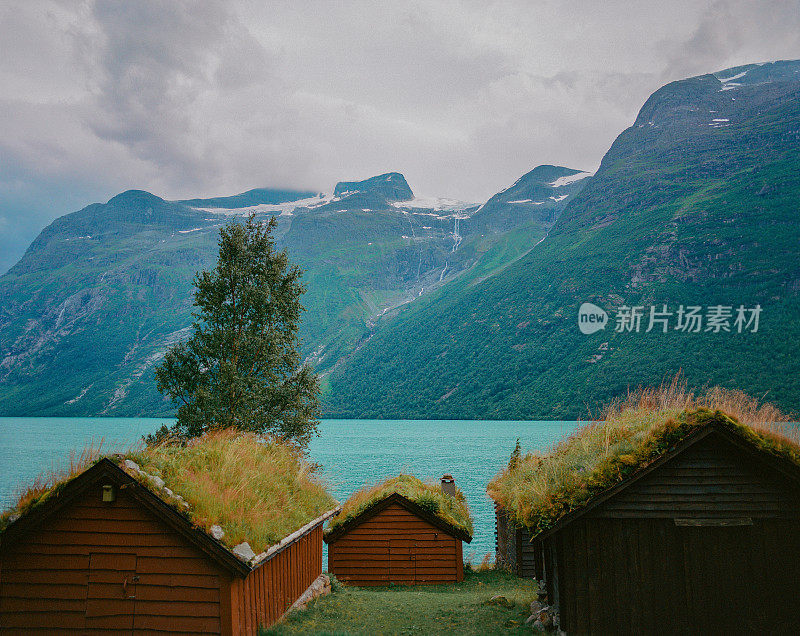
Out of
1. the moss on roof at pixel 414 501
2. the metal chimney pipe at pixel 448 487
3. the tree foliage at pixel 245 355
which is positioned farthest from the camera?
the metal chimney pipe at pixel 448 487

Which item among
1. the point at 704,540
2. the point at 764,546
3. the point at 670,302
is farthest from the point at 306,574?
the point at 670,302

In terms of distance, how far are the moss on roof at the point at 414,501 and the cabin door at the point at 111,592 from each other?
576 inches

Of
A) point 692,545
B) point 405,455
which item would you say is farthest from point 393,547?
point 405,455

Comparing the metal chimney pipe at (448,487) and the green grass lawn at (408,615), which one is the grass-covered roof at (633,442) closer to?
the green grass lawn at (408,615)

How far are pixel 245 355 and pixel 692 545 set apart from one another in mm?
20491

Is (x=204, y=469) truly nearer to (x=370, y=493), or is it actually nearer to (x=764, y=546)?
(x=764, y=546)

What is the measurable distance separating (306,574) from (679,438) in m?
12.1

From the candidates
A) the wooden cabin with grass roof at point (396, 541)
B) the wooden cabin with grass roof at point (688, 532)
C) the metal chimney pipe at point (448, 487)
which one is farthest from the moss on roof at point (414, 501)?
the wooden cabin with grass roof at point (688, 532)

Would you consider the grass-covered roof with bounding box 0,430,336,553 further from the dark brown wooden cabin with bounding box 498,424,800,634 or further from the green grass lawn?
the dark brown wooden cabin with bounding box 498,424,800,634

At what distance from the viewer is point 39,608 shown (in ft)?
35.9

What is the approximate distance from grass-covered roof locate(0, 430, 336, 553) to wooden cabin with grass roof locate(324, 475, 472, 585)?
899 cm

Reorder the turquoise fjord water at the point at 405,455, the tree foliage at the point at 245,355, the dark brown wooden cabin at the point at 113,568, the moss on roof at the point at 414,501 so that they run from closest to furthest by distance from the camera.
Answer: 1. the dark brown wooden cabin at the point at 113,568
2. the moss on roof at the point at 414,501
3. the tree foliage at the point at 245,355
4. the turquoise fjord water at the point at 405,455

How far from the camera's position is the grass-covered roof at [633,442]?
11.7 m

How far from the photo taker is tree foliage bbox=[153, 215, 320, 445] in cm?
2525
